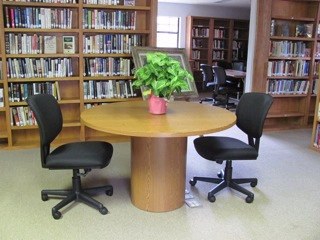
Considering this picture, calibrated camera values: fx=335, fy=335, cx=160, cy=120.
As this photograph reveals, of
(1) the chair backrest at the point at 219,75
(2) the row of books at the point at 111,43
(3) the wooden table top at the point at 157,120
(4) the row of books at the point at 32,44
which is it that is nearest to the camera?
(3) the wooden table top at the point at 157,120

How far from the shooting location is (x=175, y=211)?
265 cm

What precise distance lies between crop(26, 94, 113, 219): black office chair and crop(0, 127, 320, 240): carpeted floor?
79mm

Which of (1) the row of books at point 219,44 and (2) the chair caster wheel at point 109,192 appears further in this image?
(1) the row of books at point 219,44

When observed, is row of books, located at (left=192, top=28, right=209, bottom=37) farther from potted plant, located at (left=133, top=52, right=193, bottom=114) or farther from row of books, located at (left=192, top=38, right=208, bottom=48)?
potted plant, located at (left=133, top=52, right=193, bottom=114)

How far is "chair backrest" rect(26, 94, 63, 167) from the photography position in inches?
94.6

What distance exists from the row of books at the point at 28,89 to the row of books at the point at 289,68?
3.23 metres

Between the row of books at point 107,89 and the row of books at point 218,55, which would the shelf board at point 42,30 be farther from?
the row of books at point 218,55

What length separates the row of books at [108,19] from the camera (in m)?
4.16

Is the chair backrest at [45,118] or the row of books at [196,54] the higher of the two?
the row of books at [196,54]

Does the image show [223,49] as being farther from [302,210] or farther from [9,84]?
[302,210]

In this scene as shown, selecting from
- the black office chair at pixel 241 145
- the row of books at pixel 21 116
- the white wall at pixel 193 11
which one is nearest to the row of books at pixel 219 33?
the white wall at pixel 193 11

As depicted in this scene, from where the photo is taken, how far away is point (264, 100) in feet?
9.55

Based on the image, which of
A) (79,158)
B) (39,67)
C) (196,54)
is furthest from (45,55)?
(196,54)

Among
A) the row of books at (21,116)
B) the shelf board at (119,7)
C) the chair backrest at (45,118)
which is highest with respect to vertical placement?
the shelf board at (119,7)
